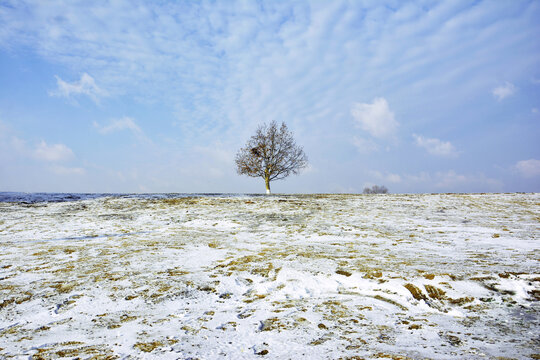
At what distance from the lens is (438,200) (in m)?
17.7

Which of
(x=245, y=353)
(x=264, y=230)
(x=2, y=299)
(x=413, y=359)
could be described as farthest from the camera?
(x=264, y=230)

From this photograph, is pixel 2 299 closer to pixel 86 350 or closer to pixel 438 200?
pixel 86 350

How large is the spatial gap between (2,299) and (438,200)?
2002 cm

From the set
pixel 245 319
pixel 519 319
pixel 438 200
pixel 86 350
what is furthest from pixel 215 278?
pixel 438 200

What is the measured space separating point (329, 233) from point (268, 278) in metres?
4.94

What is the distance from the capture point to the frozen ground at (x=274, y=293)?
2.91 m

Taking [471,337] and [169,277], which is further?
[169,277]

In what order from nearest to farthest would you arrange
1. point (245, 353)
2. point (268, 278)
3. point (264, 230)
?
point (245, 353) < point (268, 278) < point (264, 230)

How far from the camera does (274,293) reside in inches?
181

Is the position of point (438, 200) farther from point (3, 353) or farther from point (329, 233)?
point (3, 353)

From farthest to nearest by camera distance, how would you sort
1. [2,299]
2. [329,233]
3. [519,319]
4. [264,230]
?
[264,230], [329,233], [2,299], [519,319]

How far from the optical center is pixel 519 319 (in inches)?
135

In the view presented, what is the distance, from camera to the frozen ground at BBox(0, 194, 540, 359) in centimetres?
291

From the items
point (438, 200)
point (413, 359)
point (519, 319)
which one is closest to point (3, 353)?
point (413, 359)
